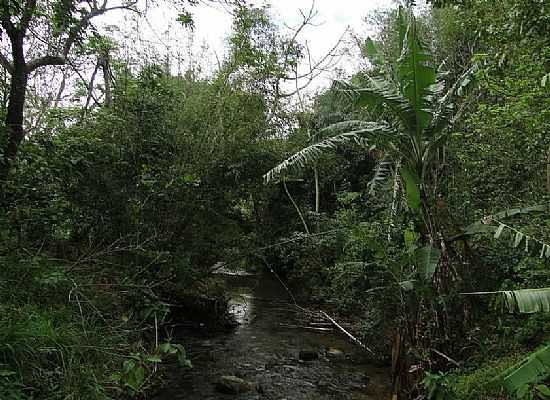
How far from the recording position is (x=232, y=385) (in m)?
6.38

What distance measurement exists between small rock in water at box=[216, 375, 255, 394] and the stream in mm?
44

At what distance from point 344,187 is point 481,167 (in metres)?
5.27

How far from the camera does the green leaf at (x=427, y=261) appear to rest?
5016 millimetres

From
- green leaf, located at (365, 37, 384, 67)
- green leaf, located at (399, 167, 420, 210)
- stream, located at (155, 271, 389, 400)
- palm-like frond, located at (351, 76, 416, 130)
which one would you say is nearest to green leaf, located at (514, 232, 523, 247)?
green leaf, located at (399, 167, 420, 210)

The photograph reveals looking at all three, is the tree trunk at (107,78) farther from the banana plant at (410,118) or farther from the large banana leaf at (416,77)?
the large banana leaf at (416,77)

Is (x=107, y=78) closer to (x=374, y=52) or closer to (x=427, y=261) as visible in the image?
(x=374, y=52)

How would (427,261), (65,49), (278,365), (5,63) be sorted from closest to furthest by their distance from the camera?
(427,261) → (5,63) → (65,49) → (278,365)

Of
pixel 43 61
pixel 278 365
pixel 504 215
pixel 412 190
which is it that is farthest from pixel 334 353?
pixel 43 61

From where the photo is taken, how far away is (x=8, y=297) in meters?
4.03

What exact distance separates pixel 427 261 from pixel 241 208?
6939mm

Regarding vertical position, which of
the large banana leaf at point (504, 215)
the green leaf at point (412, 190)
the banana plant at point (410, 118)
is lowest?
the large banana leaf at point (504, 215)

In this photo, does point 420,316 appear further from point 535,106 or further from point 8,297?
point 8,297

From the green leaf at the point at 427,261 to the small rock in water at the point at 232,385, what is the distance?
3.10 metres

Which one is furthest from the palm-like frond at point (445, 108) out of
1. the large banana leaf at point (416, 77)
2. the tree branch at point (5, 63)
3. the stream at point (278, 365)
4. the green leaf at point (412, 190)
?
the tree branch at point (5, 63)
